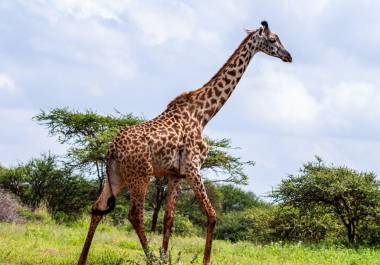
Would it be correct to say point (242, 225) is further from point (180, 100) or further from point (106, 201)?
point (106, 201)

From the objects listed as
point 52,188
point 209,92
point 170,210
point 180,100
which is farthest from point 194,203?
point 170,210

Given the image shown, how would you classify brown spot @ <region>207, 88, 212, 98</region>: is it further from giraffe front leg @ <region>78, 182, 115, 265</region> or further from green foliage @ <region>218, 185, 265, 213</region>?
green foliage @ <region>218, 185, 265, 213</region>

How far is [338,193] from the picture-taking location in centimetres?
2103

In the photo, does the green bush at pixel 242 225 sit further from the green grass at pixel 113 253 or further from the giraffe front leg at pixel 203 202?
the giraffe front leg at pixel 203 202

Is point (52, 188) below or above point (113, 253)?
above

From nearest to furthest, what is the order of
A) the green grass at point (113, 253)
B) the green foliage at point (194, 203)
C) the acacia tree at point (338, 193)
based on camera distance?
the green grass at point (113, 253) < the acacia tree at point (338, 193) < the green foliage at point (194, 203)

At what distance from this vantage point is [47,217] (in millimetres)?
23125

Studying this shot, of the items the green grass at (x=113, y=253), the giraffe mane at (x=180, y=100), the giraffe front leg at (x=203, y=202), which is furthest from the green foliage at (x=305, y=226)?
the giraffe front leg at (x=203, y=202)

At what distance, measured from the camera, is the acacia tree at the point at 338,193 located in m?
21.0

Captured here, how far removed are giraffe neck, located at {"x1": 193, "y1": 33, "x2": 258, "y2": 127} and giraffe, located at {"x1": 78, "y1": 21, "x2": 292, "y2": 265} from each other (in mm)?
17

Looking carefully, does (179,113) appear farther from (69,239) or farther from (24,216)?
(24,216)

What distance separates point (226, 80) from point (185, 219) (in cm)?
2081

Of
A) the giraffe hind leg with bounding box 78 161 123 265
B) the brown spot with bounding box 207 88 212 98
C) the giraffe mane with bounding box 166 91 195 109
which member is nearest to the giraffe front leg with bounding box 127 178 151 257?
the giraffe hind leg with bounding box 78 161 123 265

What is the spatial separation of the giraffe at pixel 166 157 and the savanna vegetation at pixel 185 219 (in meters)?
0.70
